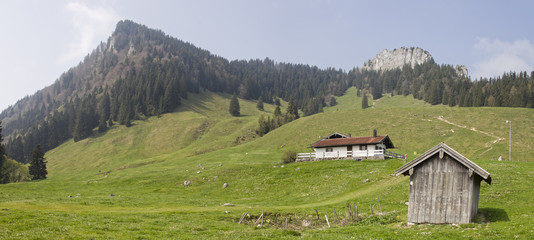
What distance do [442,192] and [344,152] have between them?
4664 cm

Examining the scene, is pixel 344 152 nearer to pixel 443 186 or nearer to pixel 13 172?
pixel 443 186

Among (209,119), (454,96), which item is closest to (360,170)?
(209,119)

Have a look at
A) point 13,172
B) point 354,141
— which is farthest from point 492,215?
point 13,172

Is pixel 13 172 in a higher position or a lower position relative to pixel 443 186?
lower

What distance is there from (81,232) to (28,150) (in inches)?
7193

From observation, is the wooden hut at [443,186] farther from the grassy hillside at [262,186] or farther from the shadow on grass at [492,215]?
the grassy hillside at [262,186]

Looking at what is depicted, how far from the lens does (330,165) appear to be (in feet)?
215

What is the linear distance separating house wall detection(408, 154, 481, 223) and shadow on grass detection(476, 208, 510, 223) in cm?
75

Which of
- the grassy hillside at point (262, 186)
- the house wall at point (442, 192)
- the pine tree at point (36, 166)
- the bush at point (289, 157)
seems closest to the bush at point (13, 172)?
the pine tree at point (36, 166)

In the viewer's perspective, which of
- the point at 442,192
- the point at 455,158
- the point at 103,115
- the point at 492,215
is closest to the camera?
the point at 455,158

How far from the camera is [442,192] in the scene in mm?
24938

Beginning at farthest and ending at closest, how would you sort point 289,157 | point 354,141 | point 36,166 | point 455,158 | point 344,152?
point 36,166, point 289,157, point 344,152, point 354,141, point 455,158

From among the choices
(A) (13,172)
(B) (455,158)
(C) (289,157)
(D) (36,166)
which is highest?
(B) (455,158)

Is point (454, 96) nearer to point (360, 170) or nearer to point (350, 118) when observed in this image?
point (350, 118)
